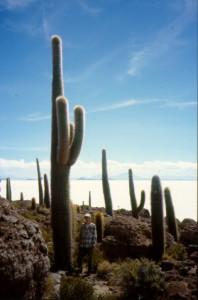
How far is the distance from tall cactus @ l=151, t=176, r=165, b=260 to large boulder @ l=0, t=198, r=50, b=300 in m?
6.93

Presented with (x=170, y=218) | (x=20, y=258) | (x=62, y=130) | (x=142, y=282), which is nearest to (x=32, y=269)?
(x=20, y=258)

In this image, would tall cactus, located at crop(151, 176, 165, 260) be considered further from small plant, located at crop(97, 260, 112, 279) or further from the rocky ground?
small plant, located at crop(97, 260, 112, 279)

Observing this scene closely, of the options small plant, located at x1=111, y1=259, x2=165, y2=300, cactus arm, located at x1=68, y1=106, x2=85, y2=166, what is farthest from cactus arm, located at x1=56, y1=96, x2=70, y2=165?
small plant, located at x1=111, y1=259, x2=165, y2=300

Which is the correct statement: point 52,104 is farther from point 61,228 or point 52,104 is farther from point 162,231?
point 162,231

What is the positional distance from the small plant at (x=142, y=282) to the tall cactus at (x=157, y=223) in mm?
4579

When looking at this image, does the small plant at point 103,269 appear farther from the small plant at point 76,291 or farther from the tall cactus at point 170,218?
the tall cactus at point 170,218

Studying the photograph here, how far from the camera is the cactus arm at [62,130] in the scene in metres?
12.0

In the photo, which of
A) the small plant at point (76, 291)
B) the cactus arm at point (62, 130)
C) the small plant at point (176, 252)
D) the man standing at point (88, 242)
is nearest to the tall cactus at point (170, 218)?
the small plant at point (176, 252)

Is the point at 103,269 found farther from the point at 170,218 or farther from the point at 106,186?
the point at 106,186

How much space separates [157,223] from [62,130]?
5.25 m

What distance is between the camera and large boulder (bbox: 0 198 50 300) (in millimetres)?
6953

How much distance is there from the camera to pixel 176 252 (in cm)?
1431

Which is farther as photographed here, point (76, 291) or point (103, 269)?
point (103, 269)

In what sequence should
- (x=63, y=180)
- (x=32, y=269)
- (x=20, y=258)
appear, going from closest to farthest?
(x=20, y=258)
(x=32, y=269)
(x=63, y=180)
